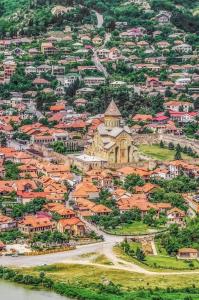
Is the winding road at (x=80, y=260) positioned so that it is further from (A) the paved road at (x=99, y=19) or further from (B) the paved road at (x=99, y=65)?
(A) the paved road at (x=99, y=19)

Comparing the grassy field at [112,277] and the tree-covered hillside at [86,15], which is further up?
the tree-covered hillside at [86,15]

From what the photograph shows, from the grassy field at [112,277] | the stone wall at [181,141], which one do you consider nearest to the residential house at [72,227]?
the grassy field at [112,277]

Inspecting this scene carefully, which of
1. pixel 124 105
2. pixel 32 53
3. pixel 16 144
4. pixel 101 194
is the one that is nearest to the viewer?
pixel 101 194

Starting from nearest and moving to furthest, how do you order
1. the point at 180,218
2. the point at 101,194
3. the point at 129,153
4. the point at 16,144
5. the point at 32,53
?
the point at 180,218 → the point at 101,194 → the point at 129,153 → the point at 16,144 → the point at 32,53

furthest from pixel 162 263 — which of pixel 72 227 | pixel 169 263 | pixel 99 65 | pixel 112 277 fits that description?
pixel 99 65

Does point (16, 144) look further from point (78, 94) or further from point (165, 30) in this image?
point (165, 30)

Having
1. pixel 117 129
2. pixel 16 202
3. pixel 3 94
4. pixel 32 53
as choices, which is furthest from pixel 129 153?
pixel 32 53

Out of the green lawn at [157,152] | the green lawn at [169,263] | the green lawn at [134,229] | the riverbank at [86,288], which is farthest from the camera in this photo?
the green lawn at [157,152]
